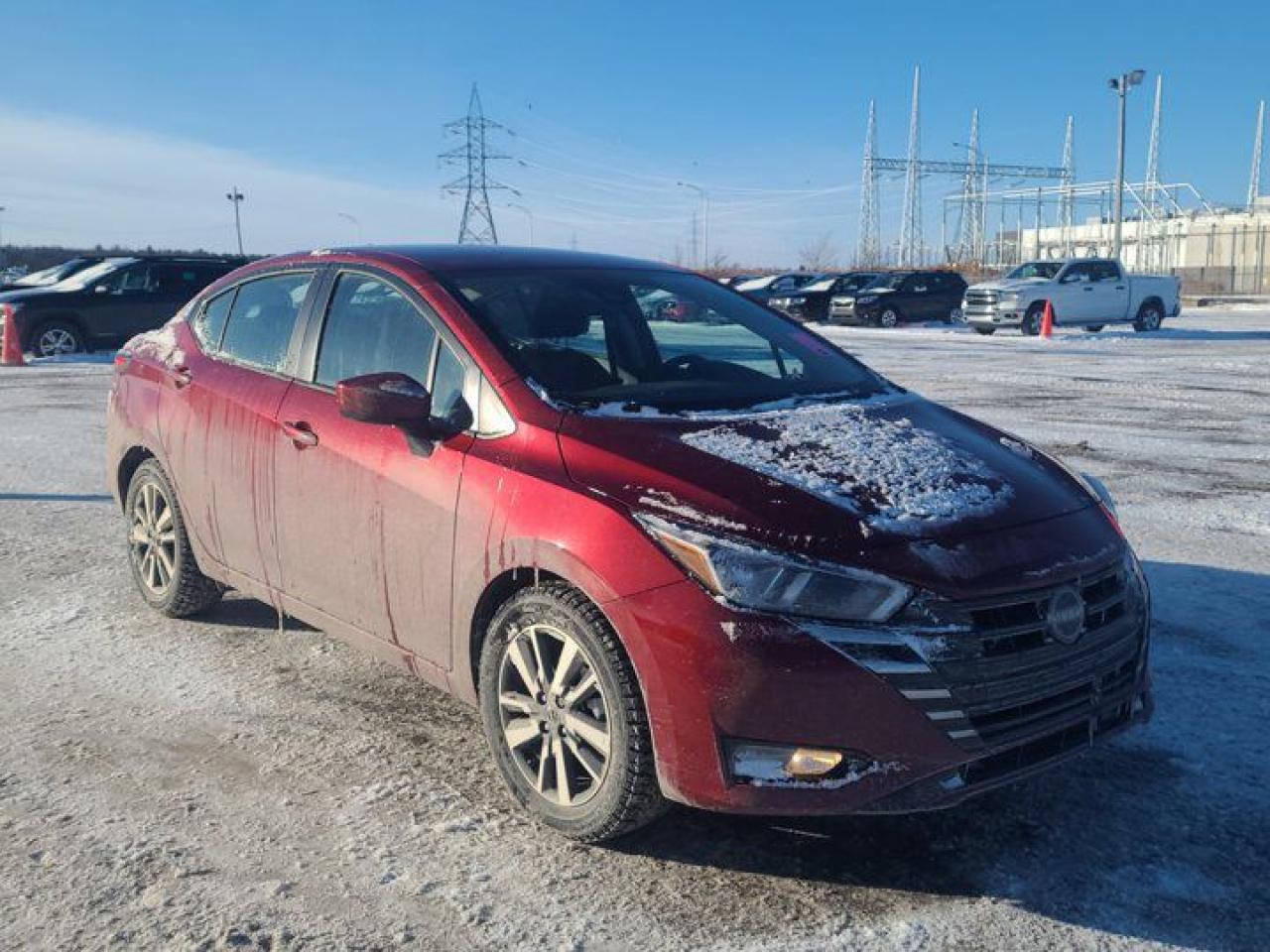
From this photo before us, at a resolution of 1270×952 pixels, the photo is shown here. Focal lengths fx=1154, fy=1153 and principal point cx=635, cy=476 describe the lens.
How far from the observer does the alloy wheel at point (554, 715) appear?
10.2 feet

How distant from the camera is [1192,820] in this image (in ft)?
10.7

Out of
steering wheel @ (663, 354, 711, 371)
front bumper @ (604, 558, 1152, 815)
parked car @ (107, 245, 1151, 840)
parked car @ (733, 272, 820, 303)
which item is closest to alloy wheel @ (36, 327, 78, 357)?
parked car @ (107, 245, 1151, 840)

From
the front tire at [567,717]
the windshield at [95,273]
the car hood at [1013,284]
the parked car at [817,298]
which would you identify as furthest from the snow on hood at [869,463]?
the parked car at [817,298]

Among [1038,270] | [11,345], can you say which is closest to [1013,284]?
[1038,270]

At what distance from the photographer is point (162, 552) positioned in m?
5.16

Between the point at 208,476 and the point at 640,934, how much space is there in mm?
2824

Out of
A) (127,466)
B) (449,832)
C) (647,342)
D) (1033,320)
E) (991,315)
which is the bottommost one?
(449,832)

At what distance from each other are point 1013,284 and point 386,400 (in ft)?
87.4

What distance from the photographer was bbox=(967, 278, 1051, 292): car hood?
90.4 feet

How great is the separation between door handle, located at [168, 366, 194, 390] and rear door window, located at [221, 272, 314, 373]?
0.67ft

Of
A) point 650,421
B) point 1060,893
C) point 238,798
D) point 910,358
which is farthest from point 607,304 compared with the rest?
point 910,358

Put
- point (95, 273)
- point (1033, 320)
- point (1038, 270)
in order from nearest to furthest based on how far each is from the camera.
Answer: point (95, 273) < point (1033, 320) < point (1038, 270)

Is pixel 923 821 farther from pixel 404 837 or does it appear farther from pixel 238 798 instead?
pixel 238 798

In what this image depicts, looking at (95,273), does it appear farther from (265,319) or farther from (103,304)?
(265,319)
